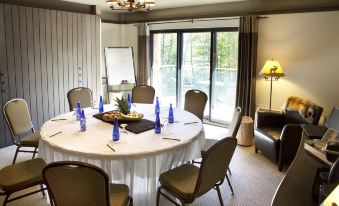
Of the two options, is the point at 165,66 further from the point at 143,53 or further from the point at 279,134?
the point at 279,134

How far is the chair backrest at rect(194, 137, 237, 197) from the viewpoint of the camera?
6.95ft

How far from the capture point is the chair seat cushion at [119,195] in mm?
2129

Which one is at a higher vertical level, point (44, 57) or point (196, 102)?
point (44, 57)

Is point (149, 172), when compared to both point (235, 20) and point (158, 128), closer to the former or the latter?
point (158, 128)

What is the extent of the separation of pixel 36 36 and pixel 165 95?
313cm

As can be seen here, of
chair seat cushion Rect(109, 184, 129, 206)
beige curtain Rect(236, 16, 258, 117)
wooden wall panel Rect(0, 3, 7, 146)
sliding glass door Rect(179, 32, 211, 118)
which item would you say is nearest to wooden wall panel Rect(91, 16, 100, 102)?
wooden wall panel Rect(0, 3, 7, 146)

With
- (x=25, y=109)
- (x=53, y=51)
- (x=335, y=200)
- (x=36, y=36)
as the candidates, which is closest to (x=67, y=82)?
(x=53, y=51)

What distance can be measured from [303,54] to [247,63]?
888mm

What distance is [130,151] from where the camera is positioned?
2.32 meters

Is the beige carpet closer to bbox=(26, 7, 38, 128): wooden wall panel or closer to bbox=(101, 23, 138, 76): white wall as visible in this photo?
bbox=(26, 7, 38, 128): wooden wall panel

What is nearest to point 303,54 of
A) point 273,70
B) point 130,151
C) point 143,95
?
point 273,70

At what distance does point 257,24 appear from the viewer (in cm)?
481

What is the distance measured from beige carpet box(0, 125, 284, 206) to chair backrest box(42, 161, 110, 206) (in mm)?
1099

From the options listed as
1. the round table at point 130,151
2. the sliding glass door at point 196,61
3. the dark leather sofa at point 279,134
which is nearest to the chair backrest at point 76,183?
the round table at point 130,151
